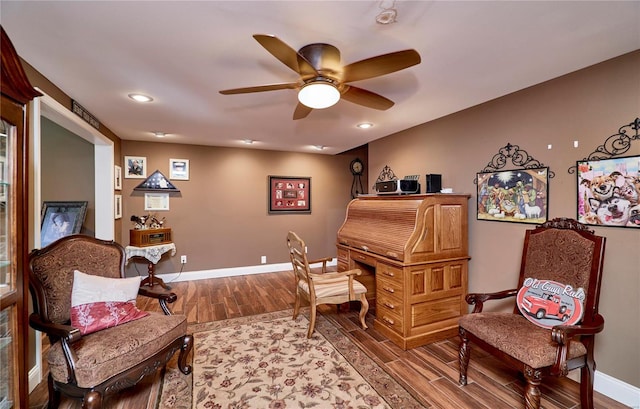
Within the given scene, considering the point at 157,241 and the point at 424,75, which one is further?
the point at 157,241

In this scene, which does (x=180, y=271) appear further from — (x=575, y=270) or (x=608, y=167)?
(x=608, y=167)

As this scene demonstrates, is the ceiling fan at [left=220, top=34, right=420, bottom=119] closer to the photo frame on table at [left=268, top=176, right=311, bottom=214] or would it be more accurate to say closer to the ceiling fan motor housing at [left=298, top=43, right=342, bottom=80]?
the ceiling fan motor housing at [left=298, top=43, right=342, bottom=80]

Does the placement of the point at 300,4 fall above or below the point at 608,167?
above

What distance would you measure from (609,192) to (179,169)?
5432 mm

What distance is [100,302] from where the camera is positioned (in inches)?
79.0

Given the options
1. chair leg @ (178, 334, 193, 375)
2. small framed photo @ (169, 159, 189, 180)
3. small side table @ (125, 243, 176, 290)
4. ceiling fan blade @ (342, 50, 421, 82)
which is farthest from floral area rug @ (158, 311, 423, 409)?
small framed photo @ (169, 159, 189, 180)

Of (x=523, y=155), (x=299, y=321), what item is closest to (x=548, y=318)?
(x=523, y=155)

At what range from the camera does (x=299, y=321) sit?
10.8 ft

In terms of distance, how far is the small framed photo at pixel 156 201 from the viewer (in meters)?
4.75

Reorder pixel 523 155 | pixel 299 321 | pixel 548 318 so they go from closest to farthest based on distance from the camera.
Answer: pixel 548 318, pixel 523 155, pixel 299 321

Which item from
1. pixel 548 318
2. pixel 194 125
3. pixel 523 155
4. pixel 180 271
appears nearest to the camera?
pixel 548 318

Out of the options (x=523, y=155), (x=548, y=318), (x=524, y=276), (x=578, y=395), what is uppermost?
(x=523, y=155)

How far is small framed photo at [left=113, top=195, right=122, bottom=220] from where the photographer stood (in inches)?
160

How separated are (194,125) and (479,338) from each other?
3.86 meters
